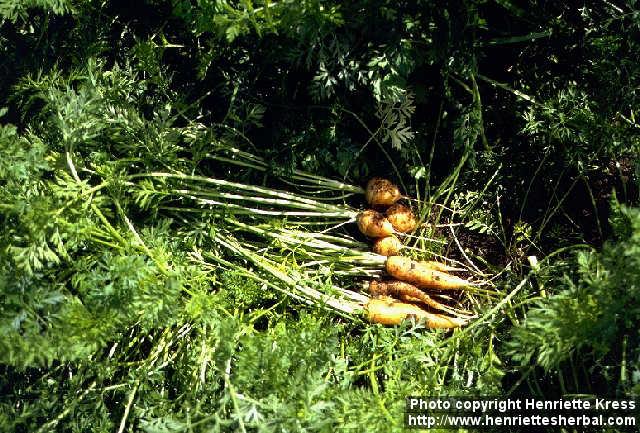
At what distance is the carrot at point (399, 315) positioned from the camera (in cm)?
233

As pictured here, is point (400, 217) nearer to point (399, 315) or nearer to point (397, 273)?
point (397, 273)

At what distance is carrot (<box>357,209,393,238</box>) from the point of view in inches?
95.7

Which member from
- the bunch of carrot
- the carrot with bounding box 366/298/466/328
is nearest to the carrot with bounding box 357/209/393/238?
the bunch of carrot

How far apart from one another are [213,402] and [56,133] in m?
1.05

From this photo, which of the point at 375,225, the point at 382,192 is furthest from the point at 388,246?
the point at 382,192

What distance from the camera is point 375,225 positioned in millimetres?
2432

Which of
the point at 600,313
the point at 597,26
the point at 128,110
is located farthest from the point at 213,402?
the point at 597,26

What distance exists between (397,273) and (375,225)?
20 cm

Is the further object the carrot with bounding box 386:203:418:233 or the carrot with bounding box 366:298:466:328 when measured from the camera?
the carrot with bounding box 386:203:418:233

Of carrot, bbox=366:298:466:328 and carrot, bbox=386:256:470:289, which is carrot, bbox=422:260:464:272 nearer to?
carrot, bbox=386:256:470:289

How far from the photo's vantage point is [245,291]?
91.1 inches

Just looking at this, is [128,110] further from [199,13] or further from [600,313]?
[600,313]

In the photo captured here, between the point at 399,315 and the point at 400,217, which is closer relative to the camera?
the point at 399,315

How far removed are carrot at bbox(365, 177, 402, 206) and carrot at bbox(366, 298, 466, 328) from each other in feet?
1.26
